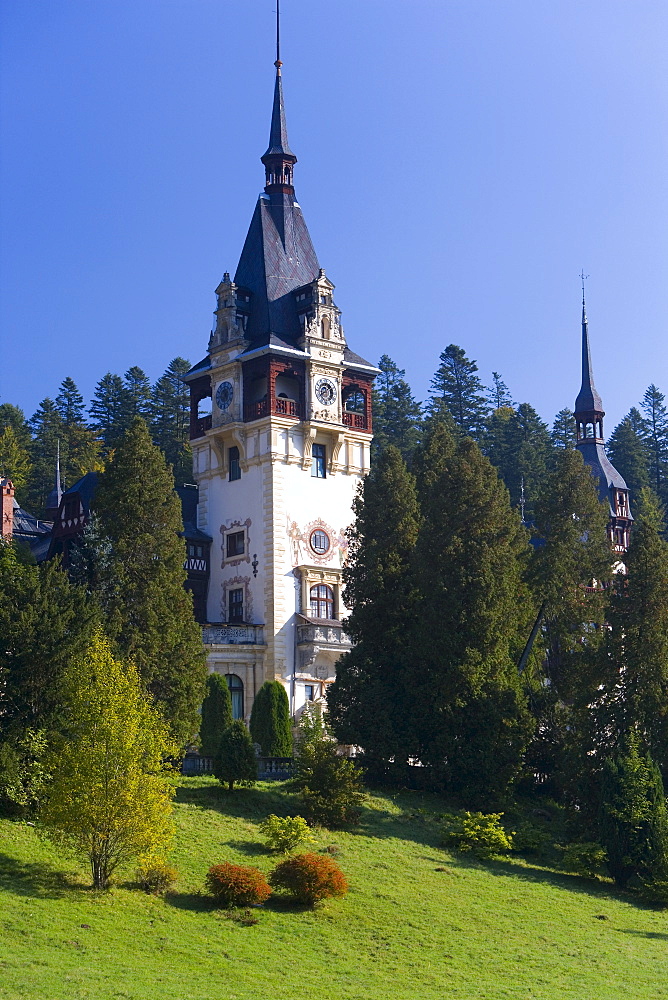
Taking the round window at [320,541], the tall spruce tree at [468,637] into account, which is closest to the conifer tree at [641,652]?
the tall spruce tree at [468,637]

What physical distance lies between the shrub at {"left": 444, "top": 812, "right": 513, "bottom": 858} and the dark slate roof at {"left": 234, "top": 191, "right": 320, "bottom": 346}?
2923 cm

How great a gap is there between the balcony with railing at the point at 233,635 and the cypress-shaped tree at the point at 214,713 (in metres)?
6.26

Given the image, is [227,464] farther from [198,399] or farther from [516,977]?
[516,977]

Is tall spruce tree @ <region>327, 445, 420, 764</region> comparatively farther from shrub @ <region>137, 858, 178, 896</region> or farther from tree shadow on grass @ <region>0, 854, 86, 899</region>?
tree shadow on grass @ <region>0, 854, 86, 899</region>

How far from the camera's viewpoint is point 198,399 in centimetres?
7281

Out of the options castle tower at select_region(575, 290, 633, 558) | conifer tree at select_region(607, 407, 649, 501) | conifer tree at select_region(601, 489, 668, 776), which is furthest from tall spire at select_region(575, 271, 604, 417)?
conifer tree at select_region(601, 489, 668, 776)

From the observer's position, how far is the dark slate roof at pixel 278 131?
76.4 metres

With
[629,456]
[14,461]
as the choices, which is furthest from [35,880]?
[629,456]

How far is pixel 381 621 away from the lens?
54.9 meters

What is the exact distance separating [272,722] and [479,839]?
43.6 ft

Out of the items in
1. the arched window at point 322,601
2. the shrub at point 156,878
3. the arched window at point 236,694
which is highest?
the arched window at point 322,601

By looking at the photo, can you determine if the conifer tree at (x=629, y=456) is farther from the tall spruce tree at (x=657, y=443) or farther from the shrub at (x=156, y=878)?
the shrub at (x=156, y=878)

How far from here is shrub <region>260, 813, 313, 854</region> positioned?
41906mm

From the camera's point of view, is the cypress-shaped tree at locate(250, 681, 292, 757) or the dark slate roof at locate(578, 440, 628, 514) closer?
the cypress-shaped tree at locate(250, 681, 292, 757)
